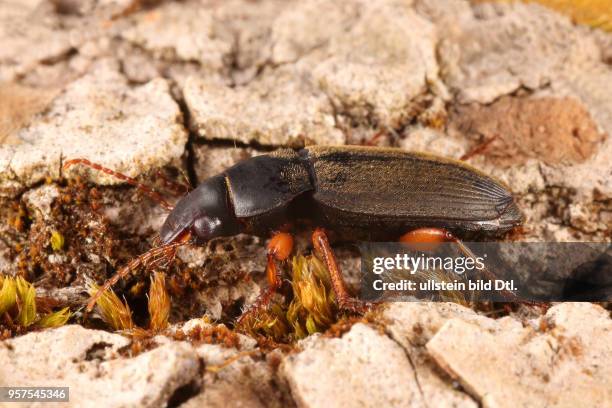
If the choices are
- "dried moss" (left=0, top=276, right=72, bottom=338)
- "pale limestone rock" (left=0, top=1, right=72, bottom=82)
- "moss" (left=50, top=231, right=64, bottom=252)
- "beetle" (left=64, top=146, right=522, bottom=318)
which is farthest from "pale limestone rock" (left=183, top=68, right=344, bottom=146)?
"dried moss" (left=0, top=276, right=72, bottom=338)

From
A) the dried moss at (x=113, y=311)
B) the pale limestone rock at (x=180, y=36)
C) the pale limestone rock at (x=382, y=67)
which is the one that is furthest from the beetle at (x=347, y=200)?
the pale limestone rock at (x=180, y=36)

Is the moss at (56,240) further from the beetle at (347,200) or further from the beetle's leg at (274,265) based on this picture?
the beetle's leg at (274,265)

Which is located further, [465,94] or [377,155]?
[465,94]

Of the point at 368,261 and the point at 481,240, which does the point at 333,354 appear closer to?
the point at 368,261

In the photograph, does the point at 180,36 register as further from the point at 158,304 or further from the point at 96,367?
the point at 96,367

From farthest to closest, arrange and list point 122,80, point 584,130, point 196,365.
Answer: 1. point 122,80
2. point 584,130
3. point 196,365

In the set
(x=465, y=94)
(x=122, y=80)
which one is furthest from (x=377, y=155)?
(x=122, y=80)

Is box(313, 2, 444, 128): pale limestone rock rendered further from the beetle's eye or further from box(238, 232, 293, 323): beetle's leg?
the beetle's eye
